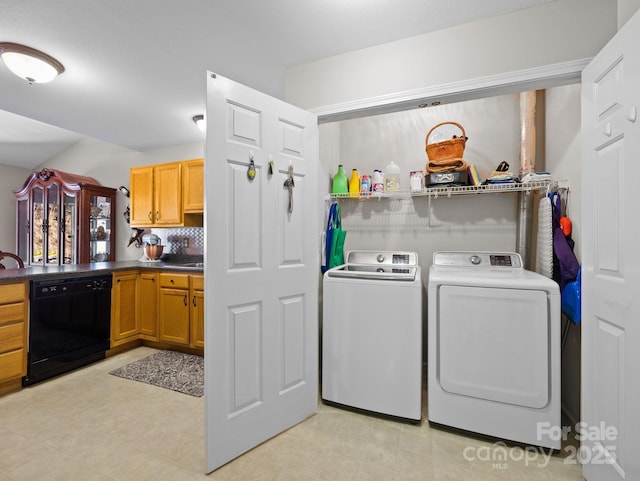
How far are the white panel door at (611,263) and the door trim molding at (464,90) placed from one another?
4.6 inches

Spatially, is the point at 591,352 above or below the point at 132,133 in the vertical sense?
below

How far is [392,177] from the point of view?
9.16ft

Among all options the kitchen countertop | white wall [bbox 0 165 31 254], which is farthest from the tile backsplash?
white wall [bbox 0 165 31 254]

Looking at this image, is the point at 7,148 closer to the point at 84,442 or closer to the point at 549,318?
the point at 84,442

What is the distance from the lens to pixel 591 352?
144 cm

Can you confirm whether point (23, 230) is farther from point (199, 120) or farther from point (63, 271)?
point (199, 120)

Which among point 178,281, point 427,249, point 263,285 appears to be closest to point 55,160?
point 178,281

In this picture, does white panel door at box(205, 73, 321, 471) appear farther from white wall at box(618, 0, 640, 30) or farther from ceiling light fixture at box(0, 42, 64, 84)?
ceiling light fixture at box(0, 42, 64, 84)

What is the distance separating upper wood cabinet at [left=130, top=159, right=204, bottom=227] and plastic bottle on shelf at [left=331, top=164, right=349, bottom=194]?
1654mm

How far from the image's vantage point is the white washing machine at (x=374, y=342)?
189cm

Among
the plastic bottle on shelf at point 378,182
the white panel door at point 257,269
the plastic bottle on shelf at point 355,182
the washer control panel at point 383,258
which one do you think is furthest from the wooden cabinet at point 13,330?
the plastic bottle on shelf at point 378,182

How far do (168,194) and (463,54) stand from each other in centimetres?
335

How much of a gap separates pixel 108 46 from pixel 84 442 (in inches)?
98.7

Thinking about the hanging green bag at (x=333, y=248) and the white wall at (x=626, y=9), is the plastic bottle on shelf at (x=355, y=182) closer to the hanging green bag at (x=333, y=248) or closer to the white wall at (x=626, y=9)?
the hanging green bag at (x=333, y=248)
